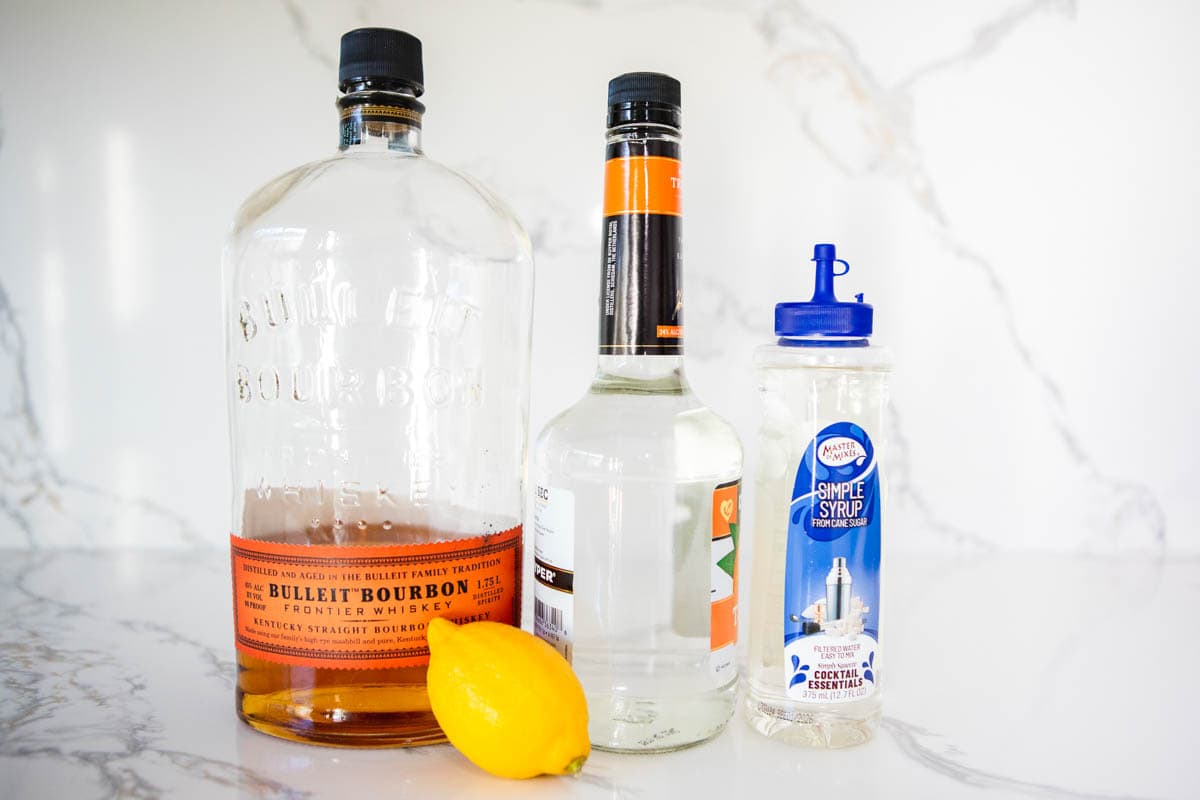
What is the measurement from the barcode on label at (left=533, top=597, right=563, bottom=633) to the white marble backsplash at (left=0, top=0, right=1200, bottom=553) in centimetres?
39

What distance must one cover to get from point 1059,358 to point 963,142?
0.82 feet

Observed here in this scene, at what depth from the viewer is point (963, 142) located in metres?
0.99

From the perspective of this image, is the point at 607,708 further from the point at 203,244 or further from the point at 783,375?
the point at 203,244

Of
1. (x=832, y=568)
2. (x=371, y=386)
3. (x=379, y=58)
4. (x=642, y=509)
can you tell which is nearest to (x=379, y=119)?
(x=379, y=58)

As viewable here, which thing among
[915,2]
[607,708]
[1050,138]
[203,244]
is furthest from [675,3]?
[607,708]

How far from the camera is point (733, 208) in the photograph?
38.3 inches

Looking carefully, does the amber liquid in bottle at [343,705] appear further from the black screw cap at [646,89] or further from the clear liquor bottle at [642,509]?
the black screw cap at [646,89]

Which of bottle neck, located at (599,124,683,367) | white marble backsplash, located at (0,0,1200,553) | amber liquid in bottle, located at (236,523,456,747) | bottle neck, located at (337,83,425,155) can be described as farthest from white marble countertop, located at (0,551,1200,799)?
bottle neck, located at (337,83,425,155)

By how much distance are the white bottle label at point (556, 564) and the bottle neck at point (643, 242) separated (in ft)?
0.33

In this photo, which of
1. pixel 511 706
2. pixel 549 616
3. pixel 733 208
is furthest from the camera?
pixel 733 208

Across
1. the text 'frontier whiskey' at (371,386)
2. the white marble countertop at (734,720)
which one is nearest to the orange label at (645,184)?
the text 'frontier whiskey' at (371,386)

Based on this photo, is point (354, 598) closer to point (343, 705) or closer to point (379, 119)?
point (343, 705)

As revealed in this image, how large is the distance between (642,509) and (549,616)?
9 cm

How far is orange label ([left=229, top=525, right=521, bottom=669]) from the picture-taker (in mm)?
572
